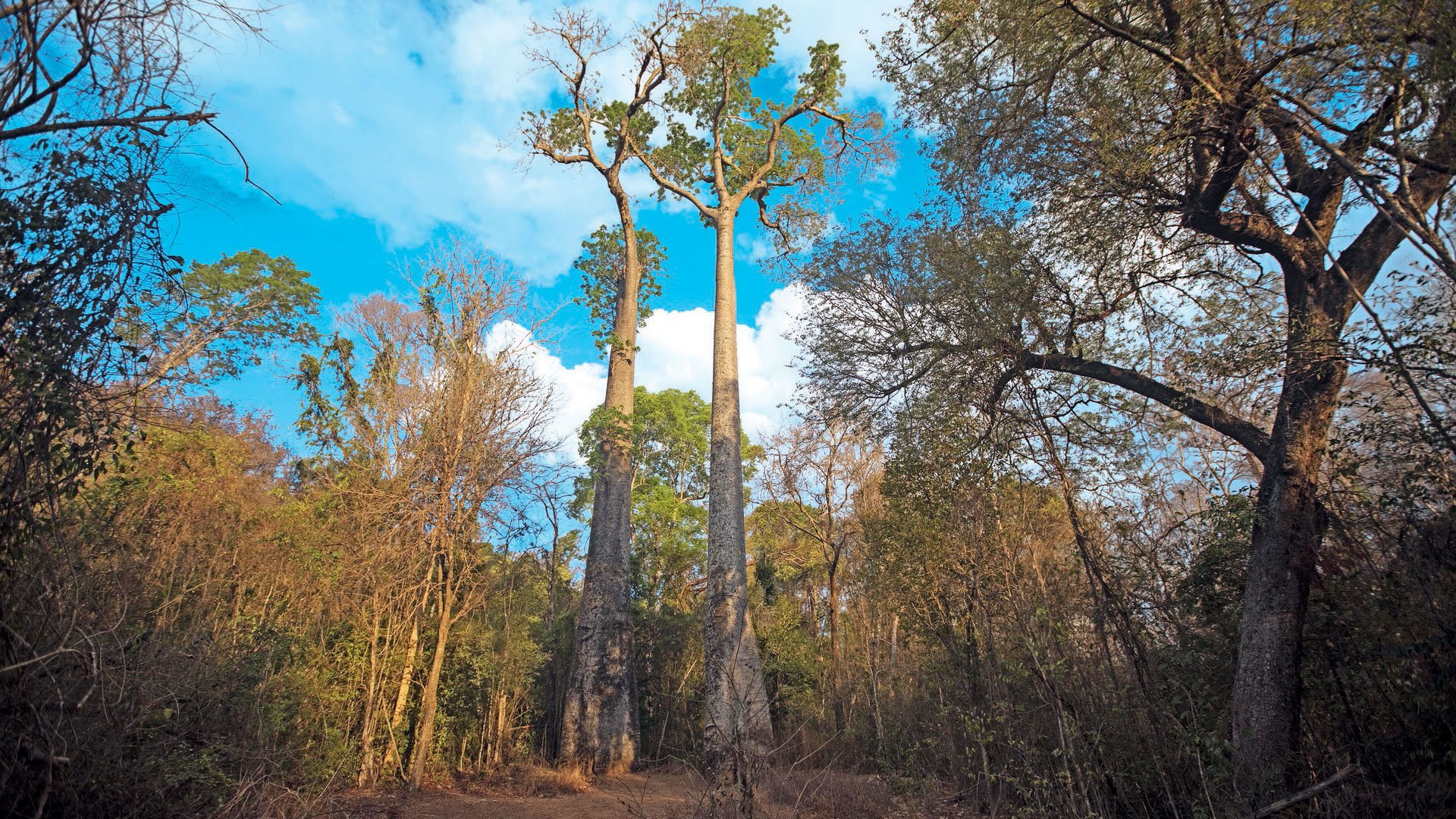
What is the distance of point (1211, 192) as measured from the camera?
5.54m

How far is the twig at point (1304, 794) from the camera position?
3738mm

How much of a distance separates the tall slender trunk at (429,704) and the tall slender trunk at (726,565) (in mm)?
3334

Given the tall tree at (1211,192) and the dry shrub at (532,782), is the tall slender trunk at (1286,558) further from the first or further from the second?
the dry shrub at (532,782)

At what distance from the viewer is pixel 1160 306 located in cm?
666

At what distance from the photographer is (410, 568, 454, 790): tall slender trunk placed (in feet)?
25.8

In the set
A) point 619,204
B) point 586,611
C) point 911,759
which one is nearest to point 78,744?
point 911,759

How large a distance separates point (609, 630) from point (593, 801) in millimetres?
3223

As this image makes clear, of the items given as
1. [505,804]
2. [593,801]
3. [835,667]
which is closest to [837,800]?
[593,801]

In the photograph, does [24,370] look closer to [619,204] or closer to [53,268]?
[53,268]


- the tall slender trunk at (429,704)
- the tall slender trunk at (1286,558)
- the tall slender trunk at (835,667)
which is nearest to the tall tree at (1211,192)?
the tall slender trunk at (1286,558)

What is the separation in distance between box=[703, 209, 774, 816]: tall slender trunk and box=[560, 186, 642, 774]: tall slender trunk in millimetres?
2609

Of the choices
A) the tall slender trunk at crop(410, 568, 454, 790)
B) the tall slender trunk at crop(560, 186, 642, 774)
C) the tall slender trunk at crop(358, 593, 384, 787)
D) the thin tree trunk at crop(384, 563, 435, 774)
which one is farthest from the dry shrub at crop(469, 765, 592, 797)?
the tall slender trunk at crop(358, 593, 384, 787)

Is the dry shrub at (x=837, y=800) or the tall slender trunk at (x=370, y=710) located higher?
the tall slender trunk at (x=370, y=710)

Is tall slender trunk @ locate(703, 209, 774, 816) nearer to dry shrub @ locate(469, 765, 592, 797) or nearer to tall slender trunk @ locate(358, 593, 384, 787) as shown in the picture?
dry shrub @ locate(469, 765, 592, 797)
